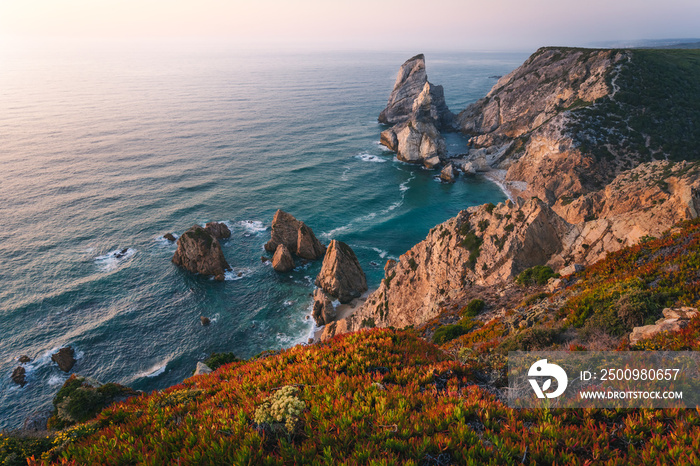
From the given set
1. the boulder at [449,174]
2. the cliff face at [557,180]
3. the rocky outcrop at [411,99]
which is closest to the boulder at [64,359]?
the cliff face at [557,180]

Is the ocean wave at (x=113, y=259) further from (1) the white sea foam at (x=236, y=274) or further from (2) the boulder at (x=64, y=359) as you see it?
(1) the white sea foam at (x=236, y=274)

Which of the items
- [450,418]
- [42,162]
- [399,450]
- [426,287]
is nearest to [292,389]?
[399,450]

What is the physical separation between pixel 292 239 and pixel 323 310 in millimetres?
18783

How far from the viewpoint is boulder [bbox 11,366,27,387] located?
3678cm

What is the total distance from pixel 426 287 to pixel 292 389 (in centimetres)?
2962

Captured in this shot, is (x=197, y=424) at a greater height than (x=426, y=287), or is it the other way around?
(x=197, y=424)

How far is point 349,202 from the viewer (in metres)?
78.4

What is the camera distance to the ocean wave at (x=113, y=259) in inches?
2135

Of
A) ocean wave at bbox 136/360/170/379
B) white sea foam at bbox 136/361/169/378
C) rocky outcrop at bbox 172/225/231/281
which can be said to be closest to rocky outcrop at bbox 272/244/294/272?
rocky outcrop at bbox 172/225/231/281

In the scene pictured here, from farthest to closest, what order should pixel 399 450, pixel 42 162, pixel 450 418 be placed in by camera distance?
1. pixel 42 162
2. pixel 450 418
3. pixel 399 450

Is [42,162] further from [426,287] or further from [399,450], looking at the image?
[399,450]

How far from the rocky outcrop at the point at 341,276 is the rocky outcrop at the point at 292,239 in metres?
7.44

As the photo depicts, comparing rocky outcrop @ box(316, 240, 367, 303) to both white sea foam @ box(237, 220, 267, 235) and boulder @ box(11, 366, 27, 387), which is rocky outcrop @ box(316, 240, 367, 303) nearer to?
white sea foam @ box(237, 220, 267, 235)

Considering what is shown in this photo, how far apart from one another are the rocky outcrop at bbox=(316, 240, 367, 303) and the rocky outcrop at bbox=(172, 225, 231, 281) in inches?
700
